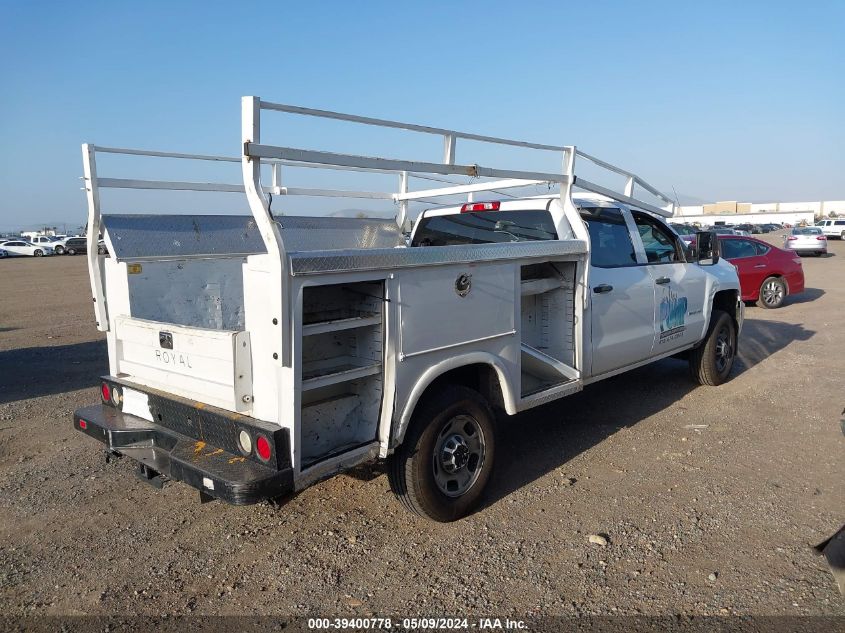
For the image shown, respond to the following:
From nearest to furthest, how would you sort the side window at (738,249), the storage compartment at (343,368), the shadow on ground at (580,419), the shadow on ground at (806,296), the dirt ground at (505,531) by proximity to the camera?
the dirt ground at (505,531) → the storage compartment at (343,368) → the shadow on ground at (580,419) → the side window at (738,249) → the shadow on ground at (806,296)

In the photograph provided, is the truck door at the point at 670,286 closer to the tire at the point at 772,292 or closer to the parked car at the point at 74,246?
the tire at the point at 772,292

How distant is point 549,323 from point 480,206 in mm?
1352

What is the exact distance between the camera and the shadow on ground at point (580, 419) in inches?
201

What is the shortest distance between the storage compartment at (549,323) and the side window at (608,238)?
485mm

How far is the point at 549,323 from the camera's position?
512 centimetres

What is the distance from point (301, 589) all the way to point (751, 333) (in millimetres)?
9678

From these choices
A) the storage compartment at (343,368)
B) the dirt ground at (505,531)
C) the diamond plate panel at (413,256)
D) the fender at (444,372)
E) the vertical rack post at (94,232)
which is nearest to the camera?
the diamond plate panel at (413,256)

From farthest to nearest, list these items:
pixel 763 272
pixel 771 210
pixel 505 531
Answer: pixel 771 210
pixel 763 272
pixel 505 531

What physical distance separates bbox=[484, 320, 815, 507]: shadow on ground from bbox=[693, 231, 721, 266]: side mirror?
4.83 feet

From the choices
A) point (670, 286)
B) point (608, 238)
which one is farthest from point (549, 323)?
point (670, 286)

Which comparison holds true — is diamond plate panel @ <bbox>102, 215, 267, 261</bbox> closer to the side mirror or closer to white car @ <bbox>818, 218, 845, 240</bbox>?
the side mirror

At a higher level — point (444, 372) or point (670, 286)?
point (670, 286)

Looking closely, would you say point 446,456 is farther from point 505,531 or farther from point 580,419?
point 580,419

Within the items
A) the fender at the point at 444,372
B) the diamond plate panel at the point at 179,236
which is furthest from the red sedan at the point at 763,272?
the diamond plate panel at the point at 179,236
